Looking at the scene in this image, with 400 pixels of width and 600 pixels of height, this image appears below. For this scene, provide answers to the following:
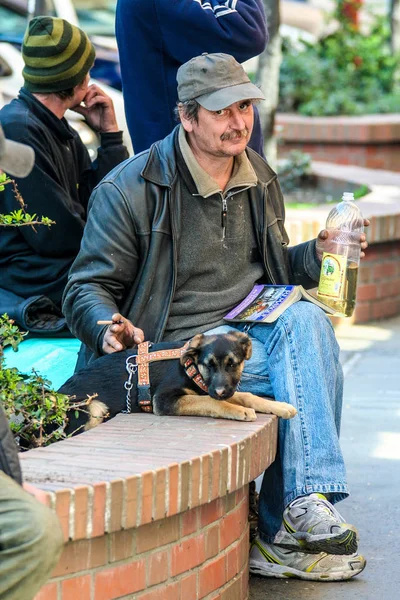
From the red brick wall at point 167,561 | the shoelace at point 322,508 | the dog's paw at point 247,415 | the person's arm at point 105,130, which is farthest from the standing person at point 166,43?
the red brick wall at point 167,561

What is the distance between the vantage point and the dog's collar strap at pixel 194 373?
3621 mm

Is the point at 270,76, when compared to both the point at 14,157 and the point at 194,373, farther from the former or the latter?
the point at 14,157

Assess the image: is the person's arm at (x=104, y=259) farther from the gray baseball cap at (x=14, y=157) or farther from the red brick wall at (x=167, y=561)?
the gray baseball cap at (x=14, y=157)

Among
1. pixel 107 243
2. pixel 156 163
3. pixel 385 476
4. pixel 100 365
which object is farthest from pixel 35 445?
pixel 385 476

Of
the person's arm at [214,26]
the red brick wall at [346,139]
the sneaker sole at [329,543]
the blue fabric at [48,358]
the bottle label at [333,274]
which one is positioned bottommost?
the sneaker sole at [329,543]

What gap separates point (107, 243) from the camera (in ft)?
12.9

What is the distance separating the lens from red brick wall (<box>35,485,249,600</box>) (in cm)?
277

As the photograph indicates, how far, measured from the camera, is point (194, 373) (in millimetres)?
3633

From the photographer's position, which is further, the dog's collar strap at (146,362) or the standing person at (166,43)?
the standing person at (166,43)

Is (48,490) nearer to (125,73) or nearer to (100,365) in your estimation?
(100,365)

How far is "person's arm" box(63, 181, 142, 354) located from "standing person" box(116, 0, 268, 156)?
0.94m

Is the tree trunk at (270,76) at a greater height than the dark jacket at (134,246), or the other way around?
the tree trunk at (270,76)

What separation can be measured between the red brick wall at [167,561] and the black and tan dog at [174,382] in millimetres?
308

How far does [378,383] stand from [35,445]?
3257mm
